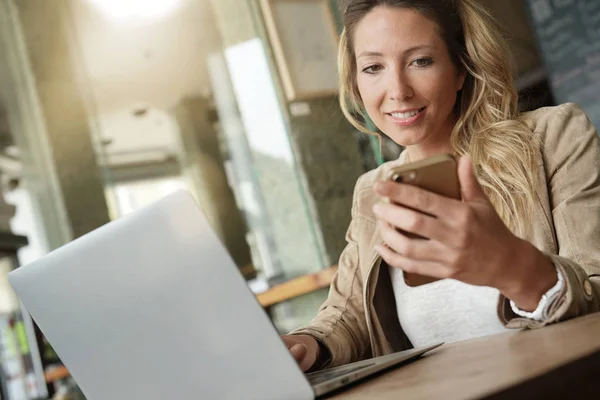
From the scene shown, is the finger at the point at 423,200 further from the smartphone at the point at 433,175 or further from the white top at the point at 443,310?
the white top at the point at 443,310

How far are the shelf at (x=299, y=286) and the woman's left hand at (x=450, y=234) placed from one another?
220 centimetres

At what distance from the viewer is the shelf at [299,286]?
2.99 meters

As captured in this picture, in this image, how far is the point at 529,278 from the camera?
80 centimetres

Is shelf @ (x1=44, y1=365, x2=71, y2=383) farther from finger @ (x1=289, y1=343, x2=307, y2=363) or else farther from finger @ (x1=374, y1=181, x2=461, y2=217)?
finger @ (x1=374, y1=181, x2=461, y2=217)

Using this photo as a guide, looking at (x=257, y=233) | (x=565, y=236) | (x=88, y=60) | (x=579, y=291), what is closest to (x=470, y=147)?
(x=565, y=236)

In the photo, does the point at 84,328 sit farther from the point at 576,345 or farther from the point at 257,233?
the point at 257,233

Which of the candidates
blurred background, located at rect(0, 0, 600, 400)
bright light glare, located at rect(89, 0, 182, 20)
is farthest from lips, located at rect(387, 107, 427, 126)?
bright light glare, located at rect(89, 0, 182, 20)

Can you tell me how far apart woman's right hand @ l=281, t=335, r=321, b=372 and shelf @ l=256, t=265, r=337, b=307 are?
177cm

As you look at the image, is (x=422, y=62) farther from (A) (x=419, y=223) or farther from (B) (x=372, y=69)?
(A) (x=419, y=223)

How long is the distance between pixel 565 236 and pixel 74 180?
3.69 metres

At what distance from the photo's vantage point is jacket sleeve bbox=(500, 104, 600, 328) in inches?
35.3

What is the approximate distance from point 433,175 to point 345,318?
738 mm

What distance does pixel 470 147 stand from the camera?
1.36 metres

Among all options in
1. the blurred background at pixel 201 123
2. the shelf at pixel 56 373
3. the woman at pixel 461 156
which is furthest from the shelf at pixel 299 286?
the woman at pixel 461 156
